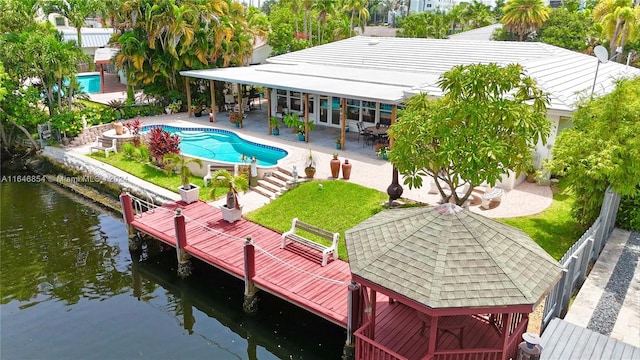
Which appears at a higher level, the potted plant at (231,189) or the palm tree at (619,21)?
the palm tree at (619,21)

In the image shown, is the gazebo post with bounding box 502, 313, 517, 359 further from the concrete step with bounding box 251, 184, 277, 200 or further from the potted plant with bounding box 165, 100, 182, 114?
the potted plant with bounding box 165, 100, 182, 114

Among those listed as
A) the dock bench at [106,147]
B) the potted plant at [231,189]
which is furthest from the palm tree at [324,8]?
the potted plant at [231,189]

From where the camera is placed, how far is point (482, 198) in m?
17.0

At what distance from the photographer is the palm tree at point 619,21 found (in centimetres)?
3450

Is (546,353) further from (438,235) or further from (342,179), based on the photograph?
(342,179)

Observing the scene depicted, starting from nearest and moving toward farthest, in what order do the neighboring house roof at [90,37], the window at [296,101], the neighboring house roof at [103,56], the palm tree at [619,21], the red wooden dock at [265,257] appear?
the red wooden dock at [265,257], the window at [296,101], the palm tree at [619,21], the neighboring house roof at [103,56], the neighboring house roof at [90,37]

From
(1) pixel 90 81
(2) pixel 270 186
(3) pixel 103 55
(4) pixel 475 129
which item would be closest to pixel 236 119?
(2) pixel 270 186

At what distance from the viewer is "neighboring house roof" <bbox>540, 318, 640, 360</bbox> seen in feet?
30.5

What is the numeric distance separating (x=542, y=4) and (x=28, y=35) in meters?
49.1

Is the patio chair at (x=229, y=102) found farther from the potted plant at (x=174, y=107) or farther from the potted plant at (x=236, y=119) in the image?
the potted plant at (x=236, y=119)

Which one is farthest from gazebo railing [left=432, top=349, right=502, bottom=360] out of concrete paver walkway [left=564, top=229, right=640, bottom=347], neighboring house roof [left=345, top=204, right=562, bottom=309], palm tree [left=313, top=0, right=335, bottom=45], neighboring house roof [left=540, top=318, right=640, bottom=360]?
palm tree [left=313, top=0, right=335, bottom=45]

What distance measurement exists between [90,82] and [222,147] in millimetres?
31208

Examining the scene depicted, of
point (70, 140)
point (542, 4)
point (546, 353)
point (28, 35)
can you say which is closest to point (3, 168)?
point (70, 140)

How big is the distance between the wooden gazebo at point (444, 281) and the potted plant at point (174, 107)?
26.9 metres
